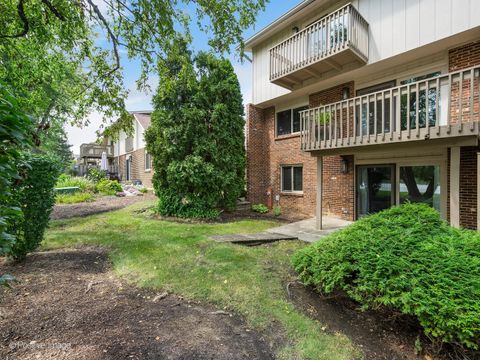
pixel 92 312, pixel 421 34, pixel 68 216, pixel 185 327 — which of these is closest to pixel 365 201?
pixel 421 34

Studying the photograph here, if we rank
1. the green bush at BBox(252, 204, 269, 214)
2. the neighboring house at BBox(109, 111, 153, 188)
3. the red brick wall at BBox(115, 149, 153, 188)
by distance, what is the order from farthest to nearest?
the neighboring house at BBox(109, 111, 153, 188)
the red brick wall at BBox(115, 149, 153, 188)
the green bush at BBox(252, 204, 269, 214)

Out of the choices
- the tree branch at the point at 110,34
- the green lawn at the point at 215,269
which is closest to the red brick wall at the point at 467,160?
the green lawn at the point at 215,269

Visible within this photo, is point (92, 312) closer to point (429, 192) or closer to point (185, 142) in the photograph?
point (185, 142)

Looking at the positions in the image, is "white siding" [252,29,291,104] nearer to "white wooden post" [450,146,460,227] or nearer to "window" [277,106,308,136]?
"window" [277,106,308,136]

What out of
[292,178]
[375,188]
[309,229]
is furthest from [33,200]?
[375,188]

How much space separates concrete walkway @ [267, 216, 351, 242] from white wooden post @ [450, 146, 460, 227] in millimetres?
2927

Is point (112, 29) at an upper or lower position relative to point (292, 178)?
upper

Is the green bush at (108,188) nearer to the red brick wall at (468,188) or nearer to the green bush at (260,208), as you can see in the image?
the green bush at (260,208)

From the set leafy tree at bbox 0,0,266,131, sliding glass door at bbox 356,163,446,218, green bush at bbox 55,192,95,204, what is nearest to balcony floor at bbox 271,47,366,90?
sliding glass door at bbox 356,163,446,218

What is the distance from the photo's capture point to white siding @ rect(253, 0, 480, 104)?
630 cm

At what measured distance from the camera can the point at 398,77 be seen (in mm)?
8102

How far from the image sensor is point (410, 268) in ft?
9.62

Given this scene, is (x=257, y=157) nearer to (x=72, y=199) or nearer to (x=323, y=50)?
(x=323, y=50)

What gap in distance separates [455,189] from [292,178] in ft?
20.9
